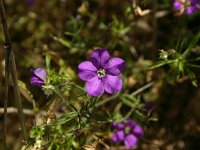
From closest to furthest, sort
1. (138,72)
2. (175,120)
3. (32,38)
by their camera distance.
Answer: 1. (138,72)
2. (175,120)
3. (32,38)

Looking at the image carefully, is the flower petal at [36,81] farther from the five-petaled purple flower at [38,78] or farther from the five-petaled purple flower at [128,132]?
the five-petaled purple flower at [128,132]

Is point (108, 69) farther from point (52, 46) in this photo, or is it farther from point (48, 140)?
point (52, 46)

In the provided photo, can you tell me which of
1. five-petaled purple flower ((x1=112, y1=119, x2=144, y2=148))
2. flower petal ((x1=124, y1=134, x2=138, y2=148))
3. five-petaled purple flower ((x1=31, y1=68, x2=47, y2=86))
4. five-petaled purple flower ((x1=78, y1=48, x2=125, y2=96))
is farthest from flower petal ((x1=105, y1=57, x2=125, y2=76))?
flower petal ((x1=124, y1=134, x2=138, y2=148))

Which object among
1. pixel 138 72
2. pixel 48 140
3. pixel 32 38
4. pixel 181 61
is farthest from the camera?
pixel 32 38

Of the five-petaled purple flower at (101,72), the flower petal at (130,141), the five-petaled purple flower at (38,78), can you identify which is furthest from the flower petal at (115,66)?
the flower petal at (130,141)

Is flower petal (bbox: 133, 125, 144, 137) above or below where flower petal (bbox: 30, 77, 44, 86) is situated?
below

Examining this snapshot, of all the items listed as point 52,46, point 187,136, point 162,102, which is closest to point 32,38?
point 52,46

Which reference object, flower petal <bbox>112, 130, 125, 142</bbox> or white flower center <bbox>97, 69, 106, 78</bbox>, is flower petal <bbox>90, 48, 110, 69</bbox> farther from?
flower petal <bbox>112, 130, 125, 142</bbox>
